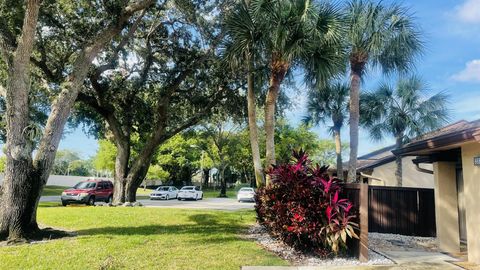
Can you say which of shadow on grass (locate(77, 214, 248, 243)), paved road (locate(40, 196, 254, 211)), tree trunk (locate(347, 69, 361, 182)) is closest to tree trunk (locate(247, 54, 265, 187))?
shadow on grass (locate(77, 214, 248, 243))

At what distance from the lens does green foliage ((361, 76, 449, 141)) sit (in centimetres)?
1717

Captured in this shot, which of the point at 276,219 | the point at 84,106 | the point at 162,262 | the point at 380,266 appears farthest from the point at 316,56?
the point at 84,106

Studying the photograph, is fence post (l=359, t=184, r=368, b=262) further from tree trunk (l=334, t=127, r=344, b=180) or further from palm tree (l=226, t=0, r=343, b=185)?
tree trunk (l=334, t=127, r=344, b=180)

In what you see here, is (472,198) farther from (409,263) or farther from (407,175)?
(407,175)

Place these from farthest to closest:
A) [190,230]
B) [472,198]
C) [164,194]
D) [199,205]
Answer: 1. [164,194]
2. [199,205]
3. [190,230]
4. [472,198]

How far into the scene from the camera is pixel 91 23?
1488 cm

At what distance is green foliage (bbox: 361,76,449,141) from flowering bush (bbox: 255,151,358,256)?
1071 cm

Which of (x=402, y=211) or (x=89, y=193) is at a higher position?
(x=402, y=211)

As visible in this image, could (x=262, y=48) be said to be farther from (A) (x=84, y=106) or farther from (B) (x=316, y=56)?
(A) (x=84, y=106)

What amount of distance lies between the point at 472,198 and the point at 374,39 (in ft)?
20.3

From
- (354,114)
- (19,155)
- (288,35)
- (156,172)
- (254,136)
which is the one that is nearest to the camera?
(19,155)

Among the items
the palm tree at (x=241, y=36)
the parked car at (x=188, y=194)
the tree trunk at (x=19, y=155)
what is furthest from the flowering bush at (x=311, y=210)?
the parked car at (x=188, y=194)

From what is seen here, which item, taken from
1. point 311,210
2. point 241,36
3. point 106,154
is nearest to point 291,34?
point 241,36

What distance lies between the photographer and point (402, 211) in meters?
12.9
